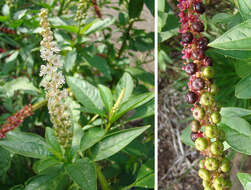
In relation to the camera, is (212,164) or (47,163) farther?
(47,163)

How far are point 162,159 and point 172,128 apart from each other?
0.22m

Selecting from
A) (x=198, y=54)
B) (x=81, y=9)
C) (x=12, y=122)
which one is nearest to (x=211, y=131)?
(x=198, y=54)

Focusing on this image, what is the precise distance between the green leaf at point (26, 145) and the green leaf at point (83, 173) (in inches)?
3.7

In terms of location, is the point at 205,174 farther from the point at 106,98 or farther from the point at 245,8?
the point at 106,98

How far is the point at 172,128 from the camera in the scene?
6.79ft

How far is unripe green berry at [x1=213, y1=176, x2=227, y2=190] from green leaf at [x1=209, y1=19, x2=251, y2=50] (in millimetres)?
229

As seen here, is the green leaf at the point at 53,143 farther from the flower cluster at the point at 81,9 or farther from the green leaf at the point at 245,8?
the green leaf at the point at 245,8

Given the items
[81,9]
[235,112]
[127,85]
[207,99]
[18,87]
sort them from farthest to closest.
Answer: [18,87] < [81,9] < [127,85] < [235,112] < [207,99]

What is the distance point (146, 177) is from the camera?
96 centimetres

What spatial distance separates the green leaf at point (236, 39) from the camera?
0.53 m

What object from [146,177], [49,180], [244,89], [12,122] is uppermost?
[244,89]

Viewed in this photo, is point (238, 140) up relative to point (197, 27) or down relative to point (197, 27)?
down

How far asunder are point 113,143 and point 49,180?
19 cm

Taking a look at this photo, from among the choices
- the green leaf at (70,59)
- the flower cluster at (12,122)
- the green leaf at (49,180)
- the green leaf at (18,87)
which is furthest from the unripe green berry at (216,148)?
the green leaf at (18,87)
